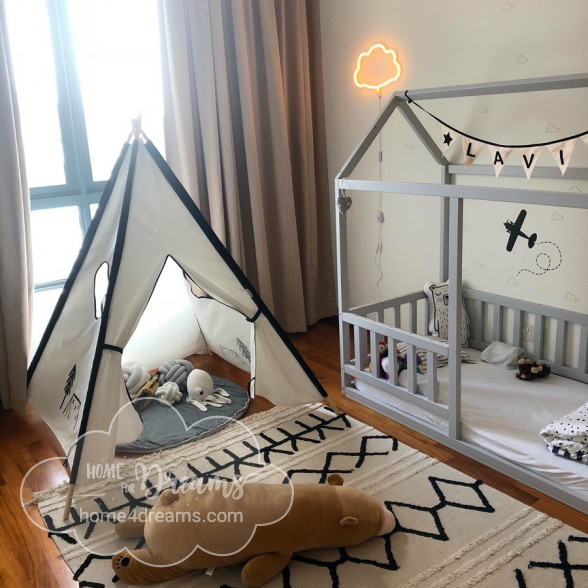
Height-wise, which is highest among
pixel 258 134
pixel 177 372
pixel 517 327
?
pixel 258 134

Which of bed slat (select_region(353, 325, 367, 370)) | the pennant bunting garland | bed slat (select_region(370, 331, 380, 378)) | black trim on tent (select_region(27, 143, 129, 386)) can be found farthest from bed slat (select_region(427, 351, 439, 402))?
black trim on tent (select_region(27, 143, 129, 386))

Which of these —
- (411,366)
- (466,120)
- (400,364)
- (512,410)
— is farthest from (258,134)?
(512,410)

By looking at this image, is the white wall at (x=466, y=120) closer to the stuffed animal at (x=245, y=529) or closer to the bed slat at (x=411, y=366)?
the bed slat at (x=411, y=366)

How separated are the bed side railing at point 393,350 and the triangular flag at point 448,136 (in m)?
0.80

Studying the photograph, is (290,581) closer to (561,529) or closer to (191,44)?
(561,529)

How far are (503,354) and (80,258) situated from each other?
213 cm

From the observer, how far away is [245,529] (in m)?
2.06

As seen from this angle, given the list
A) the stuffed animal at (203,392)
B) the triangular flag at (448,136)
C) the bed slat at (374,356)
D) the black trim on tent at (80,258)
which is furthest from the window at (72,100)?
the bed slat at (374,356)

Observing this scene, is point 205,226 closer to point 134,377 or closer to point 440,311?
point 134,377

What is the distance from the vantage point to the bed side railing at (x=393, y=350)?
2820mm

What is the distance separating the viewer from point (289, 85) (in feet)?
13.3

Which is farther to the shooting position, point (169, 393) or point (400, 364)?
point (169, 393)

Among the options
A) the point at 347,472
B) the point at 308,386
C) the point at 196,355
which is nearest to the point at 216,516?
the point at 347,472

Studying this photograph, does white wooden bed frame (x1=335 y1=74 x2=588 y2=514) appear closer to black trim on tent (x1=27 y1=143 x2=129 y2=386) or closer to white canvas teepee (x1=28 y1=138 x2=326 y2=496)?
white canvas teepee (x1=28 y1=138 x2=326 y2=496)
